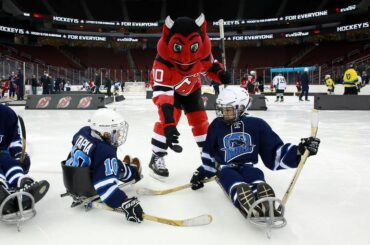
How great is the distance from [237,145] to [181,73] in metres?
1.03

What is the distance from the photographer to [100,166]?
6.92 feet

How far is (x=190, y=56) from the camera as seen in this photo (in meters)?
3.10

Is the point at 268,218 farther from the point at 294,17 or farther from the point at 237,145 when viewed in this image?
the point at 294,17

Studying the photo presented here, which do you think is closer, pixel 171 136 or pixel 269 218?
pixel 269 218

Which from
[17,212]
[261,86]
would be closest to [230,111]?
[17,212]

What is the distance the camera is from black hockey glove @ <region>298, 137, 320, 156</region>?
6.84ft

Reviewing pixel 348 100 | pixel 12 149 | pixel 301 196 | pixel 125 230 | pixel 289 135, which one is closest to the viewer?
pixel 125 230

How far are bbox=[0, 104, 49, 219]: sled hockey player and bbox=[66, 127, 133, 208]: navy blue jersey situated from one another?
11.1 inches

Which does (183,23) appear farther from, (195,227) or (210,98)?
(210,98)

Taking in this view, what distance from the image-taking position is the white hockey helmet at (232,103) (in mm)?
2389

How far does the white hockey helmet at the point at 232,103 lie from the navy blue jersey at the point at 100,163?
2.59 feet

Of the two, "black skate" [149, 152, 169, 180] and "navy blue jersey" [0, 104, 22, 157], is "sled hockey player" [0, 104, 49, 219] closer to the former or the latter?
"navy blue jersey" [0, 104, 22, 157]

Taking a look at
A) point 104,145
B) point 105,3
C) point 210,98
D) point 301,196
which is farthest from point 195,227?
point 105,3

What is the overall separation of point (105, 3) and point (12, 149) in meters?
32.9
